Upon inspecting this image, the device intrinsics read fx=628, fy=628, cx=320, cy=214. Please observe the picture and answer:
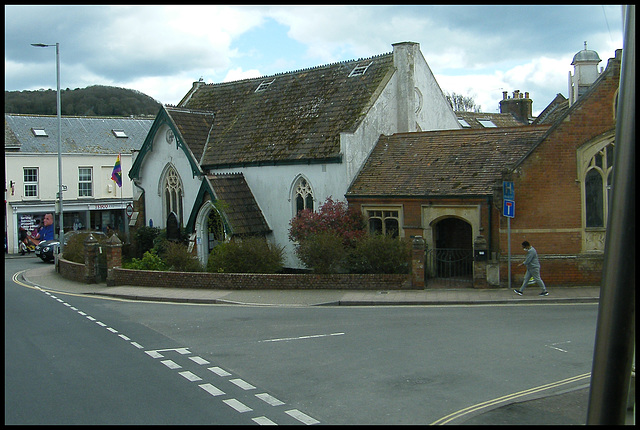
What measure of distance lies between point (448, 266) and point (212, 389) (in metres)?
13.3

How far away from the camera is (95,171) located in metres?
47.8

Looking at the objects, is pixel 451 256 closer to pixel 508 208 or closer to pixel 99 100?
pixel 508 208

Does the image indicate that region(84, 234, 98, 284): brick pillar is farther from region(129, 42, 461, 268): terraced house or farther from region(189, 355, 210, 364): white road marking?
region(189, 355, 210, 364): white road marking

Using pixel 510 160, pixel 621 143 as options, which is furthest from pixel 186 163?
pixel 621 143

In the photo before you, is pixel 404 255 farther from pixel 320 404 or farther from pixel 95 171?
pixel 95 171

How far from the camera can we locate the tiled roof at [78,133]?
1785 inches

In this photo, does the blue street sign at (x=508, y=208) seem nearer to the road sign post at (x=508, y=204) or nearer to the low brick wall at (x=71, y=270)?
the road sign post at (x=508, y=204)

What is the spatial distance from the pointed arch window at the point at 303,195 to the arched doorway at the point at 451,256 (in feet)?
18.5

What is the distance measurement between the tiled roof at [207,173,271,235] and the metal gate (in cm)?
802

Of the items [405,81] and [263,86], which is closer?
[405,81]

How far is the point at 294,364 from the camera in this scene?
433 inches

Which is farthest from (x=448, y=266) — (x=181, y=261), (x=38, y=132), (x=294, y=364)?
(x=38, y=132)

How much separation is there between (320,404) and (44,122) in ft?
148

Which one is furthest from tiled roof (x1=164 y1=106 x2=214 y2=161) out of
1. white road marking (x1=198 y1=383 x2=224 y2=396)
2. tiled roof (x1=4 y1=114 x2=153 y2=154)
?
white road marking (x1=198 y1=383 x2=224 y2=396)
